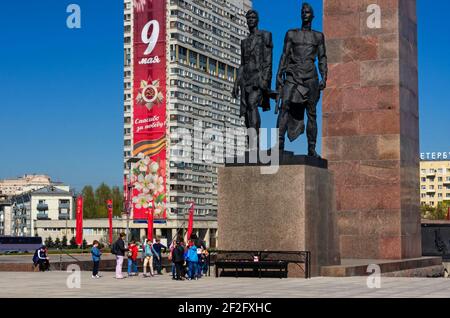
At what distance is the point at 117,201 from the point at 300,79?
148 m

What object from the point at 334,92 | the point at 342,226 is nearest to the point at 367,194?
the point at 342,226

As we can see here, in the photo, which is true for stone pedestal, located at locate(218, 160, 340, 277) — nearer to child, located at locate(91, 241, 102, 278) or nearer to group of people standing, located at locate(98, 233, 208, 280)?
group of people standing, located at locate(98, 233, 208, 280)

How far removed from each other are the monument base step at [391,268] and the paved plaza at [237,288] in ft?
2.51

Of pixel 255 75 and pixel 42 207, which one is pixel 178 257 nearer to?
pixel 255 75

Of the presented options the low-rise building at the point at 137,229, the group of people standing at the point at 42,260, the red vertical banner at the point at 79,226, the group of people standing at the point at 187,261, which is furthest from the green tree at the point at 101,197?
the group of people standing at the point at 187,261

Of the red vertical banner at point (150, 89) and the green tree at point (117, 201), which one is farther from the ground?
the red vertical banner at point (150, 89)

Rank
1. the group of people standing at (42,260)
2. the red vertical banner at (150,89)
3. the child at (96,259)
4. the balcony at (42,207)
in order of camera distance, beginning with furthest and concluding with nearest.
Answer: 1. the balcony at (42,207)
2. the red vertical banner at (150,89)
3. the group of people standing at (42,260)
4. the child at (96,259)

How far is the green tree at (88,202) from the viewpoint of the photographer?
566ft

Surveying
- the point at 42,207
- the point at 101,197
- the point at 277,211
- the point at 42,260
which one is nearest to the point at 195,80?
the point at 101,197

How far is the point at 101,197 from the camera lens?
575 feet

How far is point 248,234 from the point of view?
25859mm

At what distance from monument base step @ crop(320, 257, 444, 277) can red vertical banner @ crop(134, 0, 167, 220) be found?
350 ft

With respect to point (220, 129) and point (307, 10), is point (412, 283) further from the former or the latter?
point (220, 129)

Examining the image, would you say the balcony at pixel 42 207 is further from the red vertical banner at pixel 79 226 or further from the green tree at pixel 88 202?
the red vertical banner at pixel 79 226
